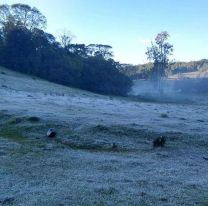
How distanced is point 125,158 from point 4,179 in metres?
5.93

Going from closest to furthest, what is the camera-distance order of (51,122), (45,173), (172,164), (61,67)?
(45,173), (172,164), (51,122), (61,67)

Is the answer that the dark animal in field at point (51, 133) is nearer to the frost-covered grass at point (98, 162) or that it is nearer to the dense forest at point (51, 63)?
the frost-covered grass at point (98, 162)

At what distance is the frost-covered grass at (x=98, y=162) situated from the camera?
1196 centimetres

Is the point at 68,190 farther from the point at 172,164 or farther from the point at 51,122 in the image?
the point at 51,122

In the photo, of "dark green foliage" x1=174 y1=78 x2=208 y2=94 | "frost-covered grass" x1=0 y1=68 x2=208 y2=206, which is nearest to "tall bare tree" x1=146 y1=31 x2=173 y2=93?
"dark green foliage" x1=174 y1=78 x2=208 y2=94

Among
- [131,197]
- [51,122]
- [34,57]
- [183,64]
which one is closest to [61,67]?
[34,57]

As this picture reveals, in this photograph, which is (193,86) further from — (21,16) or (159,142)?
(159,142)

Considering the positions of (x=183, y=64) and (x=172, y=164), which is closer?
(x=172, y=164)

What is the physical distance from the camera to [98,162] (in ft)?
52.9

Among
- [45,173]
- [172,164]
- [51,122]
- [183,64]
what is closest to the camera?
[45,173]

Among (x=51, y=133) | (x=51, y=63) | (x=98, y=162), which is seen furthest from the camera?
(x=51, y=63)

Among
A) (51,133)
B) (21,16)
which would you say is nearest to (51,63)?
(21,16)

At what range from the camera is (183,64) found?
184 m

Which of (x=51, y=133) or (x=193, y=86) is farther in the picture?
(x=193, y=86)
